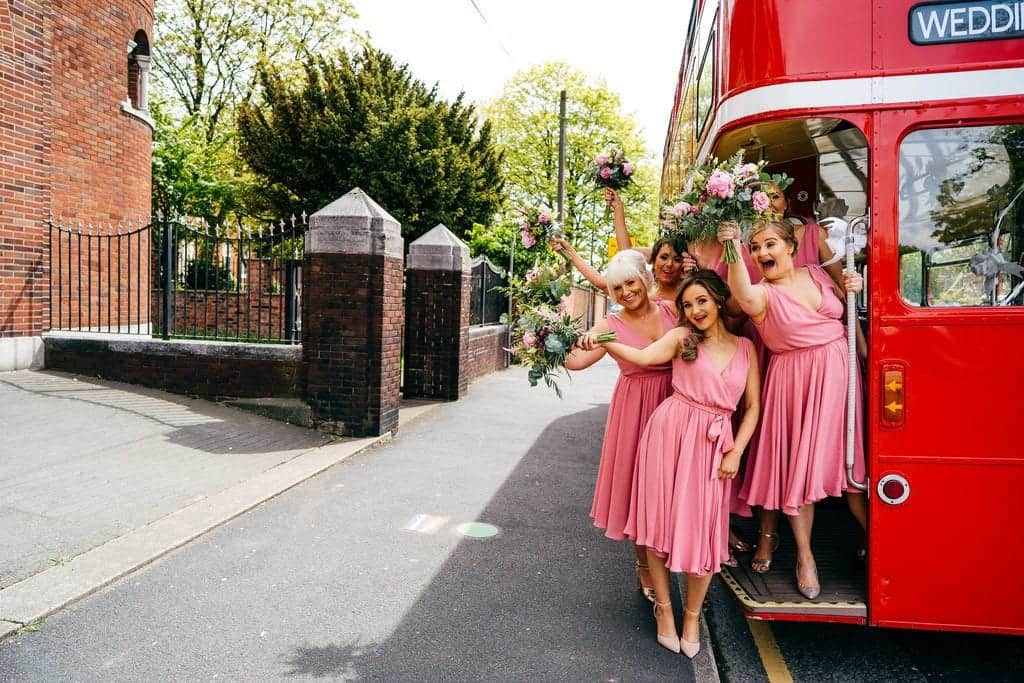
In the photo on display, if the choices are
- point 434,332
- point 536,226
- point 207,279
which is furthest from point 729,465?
point 434,332

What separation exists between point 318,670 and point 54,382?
23.8 ft

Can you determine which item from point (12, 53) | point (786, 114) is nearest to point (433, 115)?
point (12, 53)

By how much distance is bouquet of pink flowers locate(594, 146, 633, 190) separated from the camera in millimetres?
4312

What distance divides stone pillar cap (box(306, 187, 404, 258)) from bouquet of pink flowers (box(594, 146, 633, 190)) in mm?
4053

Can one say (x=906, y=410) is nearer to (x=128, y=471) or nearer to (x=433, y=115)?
(x=128, y=471)

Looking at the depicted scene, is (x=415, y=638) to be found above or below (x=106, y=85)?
below

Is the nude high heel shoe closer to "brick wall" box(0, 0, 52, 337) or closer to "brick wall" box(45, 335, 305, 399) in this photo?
"brick wall" box(45, 335, 305, 399)

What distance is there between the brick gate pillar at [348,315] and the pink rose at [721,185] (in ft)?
17.4

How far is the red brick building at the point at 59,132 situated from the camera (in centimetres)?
926

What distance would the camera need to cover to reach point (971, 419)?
3236 millimetres

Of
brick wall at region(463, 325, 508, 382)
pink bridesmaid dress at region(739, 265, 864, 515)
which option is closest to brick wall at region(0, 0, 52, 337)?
brick wall at region(463, 325, 508, 382)

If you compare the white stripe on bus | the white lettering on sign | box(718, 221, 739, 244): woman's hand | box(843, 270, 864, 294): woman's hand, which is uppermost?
the white lettering on sign

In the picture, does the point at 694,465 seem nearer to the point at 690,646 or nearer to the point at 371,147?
the point at 690,646

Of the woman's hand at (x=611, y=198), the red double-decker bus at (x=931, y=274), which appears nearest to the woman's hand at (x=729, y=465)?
the red double-decker bus at (x=931, y=274)
